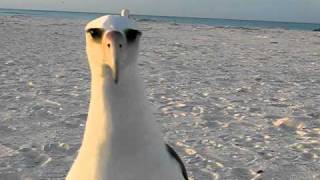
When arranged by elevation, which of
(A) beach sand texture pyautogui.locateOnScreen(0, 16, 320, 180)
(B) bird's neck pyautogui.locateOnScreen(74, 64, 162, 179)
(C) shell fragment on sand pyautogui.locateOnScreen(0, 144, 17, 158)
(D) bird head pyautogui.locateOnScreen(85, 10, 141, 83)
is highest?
(D) bird head pyautogui.locateOnScreen(85, 10, 141, 83)

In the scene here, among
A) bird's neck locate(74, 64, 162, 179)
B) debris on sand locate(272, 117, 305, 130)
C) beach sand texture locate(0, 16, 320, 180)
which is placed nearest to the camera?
bird's neck locate(74, 64, 162, 179)

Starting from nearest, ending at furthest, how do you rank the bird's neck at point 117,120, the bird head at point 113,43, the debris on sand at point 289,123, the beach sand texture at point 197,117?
the bird head at point 113,43, the bird's neck at point 117,120, the beach sand texture at point 197,117, the debris on sand at point 289,123

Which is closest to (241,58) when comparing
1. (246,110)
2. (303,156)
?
(246,110)

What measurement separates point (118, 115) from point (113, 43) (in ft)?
1.16

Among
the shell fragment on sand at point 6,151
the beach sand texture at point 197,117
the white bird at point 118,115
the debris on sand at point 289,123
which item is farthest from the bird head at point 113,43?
the debris on sand at point 289,123

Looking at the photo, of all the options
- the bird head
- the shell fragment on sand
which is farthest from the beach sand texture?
the bird head

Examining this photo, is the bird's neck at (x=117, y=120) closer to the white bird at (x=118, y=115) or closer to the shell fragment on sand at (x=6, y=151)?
the white bird at (x=118, y=115)

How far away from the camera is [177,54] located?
55.9ft

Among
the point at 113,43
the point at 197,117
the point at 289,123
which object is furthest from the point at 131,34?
the point at 289,123

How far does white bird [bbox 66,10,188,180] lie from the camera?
2.30 meters

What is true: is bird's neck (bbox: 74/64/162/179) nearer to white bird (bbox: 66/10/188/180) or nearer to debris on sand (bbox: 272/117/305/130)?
white bird (bbox: 66/10/188/180)

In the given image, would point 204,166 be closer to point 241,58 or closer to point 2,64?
point 2,64

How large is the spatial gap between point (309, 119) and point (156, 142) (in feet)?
16.8

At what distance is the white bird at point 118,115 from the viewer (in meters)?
2.30
